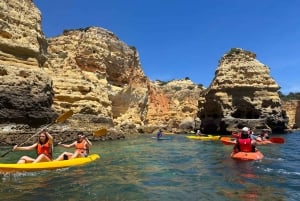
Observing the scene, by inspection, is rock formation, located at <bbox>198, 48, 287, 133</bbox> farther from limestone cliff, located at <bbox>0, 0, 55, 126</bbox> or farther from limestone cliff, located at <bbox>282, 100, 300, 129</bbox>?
limestone cliff, located at <bbox>282, 100, 300, 129</bbox>

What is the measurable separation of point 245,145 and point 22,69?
1329 cm

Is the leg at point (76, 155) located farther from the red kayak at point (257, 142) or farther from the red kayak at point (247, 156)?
the red kayak at point (257, 142)

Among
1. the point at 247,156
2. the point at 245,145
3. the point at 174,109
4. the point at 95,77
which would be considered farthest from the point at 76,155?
the point at 174,109

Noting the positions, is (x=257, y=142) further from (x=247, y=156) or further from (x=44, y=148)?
(x=44, y=148)

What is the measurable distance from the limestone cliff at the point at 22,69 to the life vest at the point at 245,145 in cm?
1127

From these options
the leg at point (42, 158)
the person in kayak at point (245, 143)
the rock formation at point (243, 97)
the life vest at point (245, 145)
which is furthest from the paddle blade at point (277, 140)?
the leg at point (42, 158)

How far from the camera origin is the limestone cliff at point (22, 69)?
66.3ft

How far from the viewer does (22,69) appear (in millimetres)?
21781

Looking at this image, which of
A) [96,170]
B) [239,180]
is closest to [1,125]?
[96,170]

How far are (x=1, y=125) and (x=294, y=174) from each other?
14.3 meters

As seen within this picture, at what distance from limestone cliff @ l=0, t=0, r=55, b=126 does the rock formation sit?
2329 centimetres

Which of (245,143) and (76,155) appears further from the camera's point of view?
(245,143)

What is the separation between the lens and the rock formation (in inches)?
1636

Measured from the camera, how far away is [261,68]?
43.8 m
